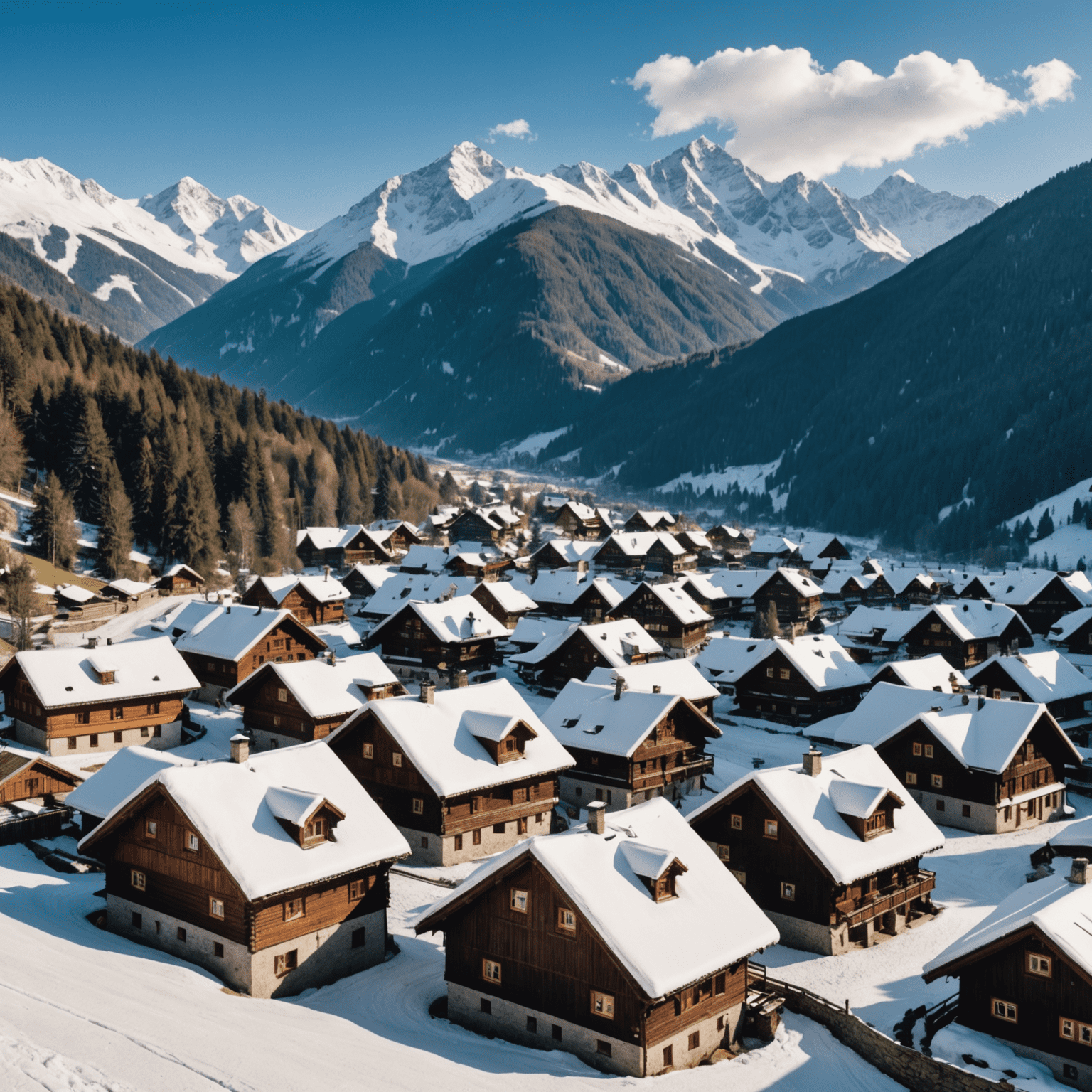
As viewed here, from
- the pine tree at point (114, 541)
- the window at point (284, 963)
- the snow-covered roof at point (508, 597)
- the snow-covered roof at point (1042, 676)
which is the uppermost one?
the pine tree at point (114, 541)

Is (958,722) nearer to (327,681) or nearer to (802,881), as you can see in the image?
(802,881)

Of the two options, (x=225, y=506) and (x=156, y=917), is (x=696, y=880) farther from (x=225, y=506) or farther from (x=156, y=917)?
(x=225, y=506)

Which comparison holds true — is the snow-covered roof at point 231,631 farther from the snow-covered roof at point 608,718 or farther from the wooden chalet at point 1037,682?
the wooden chalet at point 1037,682

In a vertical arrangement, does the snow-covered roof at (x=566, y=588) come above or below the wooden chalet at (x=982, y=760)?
above

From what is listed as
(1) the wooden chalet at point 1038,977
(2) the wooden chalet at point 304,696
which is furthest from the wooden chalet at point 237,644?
(1) the wooden chalet at point 1038,977

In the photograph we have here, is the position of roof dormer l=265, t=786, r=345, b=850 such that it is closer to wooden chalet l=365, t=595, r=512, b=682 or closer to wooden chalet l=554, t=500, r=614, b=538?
wooden chalet l=365, t=595, r=512, b=682

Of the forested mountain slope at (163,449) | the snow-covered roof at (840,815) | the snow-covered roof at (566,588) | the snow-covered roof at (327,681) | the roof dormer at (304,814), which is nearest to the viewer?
the roof dormer at (304,814)

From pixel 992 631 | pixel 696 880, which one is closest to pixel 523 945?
pixel 696 880
